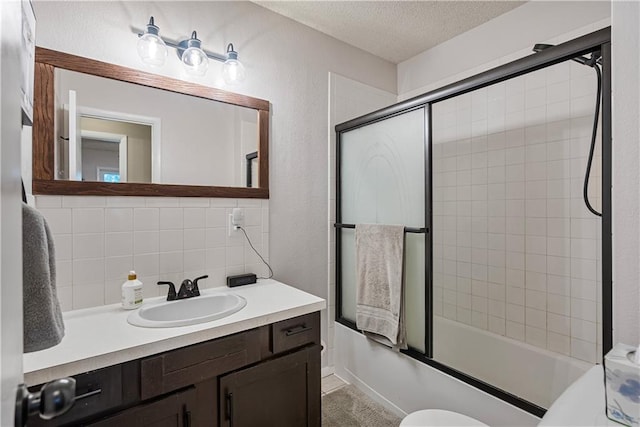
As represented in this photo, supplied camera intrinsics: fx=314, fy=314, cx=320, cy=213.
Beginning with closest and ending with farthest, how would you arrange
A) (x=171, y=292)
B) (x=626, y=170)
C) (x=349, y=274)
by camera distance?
(x=626, y=170)
(x=171, y=292)
(x=349, y=274)

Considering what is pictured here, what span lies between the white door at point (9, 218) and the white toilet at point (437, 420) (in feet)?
4.34

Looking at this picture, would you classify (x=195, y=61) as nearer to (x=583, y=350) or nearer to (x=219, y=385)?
(x=219, y=385)

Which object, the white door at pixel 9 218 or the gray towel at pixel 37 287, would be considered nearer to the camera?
the white door at pixel 9 218

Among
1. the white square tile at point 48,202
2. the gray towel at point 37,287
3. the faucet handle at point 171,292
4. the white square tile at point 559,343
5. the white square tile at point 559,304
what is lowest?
the white square tile at point 559,343

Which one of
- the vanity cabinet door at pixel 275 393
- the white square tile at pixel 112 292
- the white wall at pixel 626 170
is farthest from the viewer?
the white square tile at pixel 112 292

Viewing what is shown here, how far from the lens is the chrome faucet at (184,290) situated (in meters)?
1.54

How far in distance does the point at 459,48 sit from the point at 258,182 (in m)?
1.79

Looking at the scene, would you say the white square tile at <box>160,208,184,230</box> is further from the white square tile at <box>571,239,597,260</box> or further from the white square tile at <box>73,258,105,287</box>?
the white square tile at <box>571,239,597,260</box>

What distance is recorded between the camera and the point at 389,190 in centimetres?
194

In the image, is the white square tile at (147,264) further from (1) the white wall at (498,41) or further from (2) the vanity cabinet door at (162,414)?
(1) the white wall at (498,41)

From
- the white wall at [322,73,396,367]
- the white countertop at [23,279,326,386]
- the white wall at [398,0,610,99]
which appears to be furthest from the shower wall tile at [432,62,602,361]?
the white countertop at [23,279,326,386]

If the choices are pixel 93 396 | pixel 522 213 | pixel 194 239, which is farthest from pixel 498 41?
pixel 93 396

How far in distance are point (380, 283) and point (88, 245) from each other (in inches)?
60.3

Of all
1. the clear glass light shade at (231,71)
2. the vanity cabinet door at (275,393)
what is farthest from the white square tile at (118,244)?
the clear glass light shade at (231,71)
